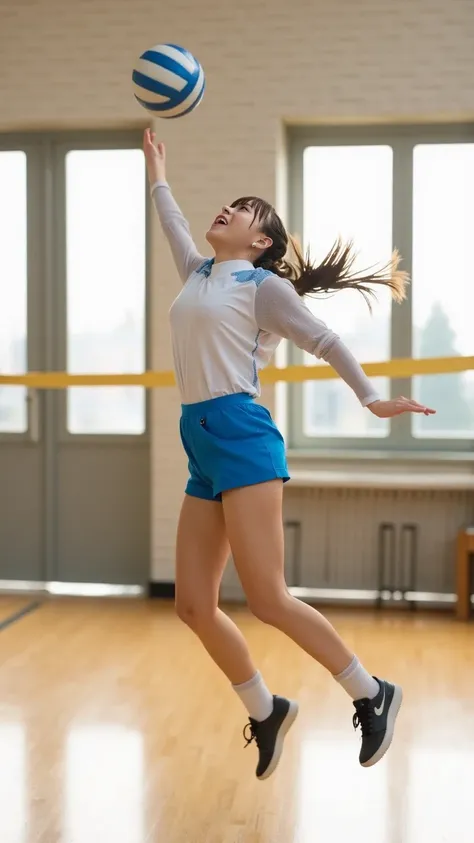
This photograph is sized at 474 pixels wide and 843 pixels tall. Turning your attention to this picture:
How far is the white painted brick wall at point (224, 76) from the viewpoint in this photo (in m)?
5.69

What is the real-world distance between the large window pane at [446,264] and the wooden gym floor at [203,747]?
4.47ft

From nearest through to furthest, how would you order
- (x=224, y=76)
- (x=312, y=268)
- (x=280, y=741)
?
(x=280, y=741)
(x=312, y=268)
(x=224, y=76)

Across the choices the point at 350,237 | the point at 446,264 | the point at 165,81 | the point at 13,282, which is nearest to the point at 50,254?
the point at 13,282

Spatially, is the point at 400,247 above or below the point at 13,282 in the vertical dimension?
above

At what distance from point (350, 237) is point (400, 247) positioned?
0.30 meters

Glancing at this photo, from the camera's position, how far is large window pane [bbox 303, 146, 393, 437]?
5988mm

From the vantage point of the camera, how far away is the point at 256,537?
102 inches

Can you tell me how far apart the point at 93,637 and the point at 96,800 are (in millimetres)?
2164

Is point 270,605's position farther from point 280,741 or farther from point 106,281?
point 106,281

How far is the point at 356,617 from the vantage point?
554 cm

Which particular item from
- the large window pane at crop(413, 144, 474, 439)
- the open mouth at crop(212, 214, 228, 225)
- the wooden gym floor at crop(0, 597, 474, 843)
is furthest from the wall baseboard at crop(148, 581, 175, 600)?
the open mouth at crop(212, 214, 228, 225)

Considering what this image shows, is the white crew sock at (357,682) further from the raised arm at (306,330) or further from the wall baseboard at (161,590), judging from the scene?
the wall baseboard at (161,590)

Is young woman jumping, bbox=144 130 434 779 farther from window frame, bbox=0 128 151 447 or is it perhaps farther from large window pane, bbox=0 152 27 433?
large window pane, bbox=0 152 27 433

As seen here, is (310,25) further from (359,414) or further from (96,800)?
(96,800)
